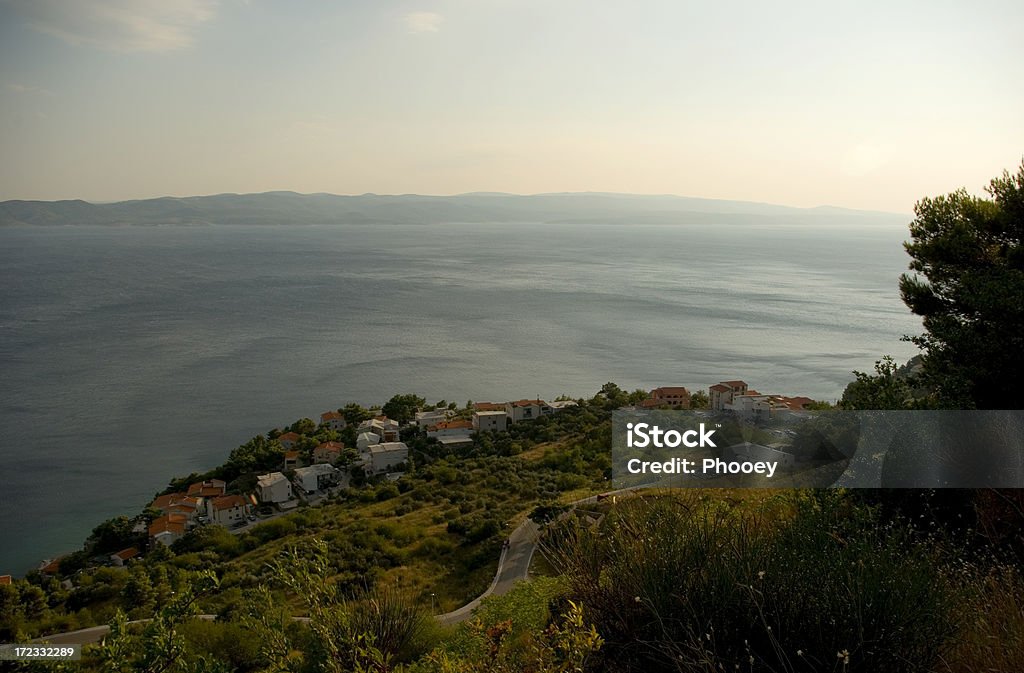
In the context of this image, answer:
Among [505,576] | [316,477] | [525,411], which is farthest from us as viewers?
[525,411]

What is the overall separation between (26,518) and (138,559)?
635 centimetres

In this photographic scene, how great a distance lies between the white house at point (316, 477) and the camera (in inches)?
612

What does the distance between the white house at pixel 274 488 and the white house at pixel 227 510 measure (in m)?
0.68

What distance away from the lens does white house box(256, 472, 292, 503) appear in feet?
49.1

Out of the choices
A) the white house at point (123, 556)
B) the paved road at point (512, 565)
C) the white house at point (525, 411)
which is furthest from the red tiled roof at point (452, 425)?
the paved road at point (512, 565)

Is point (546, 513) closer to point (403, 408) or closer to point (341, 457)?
point (341, 457)

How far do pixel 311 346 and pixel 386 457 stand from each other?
55.7 feet

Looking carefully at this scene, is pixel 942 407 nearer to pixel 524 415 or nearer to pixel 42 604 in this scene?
pixel 42 604

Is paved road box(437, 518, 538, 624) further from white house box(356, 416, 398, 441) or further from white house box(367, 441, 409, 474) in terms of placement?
white house box(356, 416, 398, 441)

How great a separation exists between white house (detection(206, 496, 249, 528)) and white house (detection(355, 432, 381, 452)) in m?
3.89

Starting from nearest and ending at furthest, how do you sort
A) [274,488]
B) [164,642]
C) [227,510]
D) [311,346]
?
[164,642] → [227,510] → [274,488] → [311,346]

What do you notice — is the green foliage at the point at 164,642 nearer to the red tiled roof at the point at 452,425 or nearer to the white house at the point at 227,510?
the white house at the point at 227,510

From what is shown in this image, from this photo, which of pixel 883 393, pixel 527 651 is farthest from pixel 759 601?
pixel 883 393

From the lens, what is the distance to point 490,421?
19.2 meters
